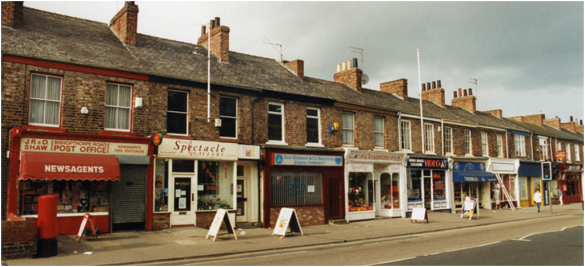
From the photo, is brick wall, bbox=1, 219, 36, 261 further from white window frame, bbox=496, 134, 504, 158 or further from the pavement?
white window frame, bbox=496, 134, 504, 158

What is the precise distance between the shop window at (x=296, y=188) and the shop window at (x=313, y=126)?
1688 mm

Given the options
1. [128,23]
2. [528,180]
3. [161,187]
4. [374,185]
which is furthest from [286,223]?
[528,180]

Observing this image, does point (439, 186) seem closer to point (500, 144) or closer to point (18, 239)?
point (500, 144)

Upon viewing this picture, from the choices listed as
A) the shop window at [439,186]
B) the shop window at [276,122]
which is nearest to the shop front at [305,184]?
the shop window at [276,122]

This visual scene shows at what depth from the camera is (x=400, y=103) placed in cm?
2861

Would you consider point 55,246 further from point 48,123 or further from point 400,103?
point 400,103

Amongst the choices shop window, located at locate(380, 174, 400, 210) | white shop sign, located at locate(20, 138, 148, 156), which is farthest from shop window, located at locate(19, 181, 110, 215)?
shop window, located at locate(380, 174, 400, 210)

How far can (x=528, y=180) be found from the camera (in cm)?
3584

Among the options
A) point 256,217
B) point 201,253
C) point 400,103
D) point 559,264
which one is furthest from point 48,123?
point 400,103

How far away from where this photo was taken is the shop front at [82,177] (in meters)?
14.2

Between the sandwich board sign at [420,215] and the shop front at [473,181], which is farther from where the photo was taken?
the shop front at [473,181]

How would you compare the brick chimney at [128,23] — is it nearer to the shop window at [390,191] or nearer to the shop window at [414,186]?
the shop window at [390,191]

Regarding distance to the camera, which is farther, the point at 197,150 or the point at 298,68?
the point at 298,68

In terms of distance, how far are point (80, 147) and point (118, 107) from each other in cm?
205
